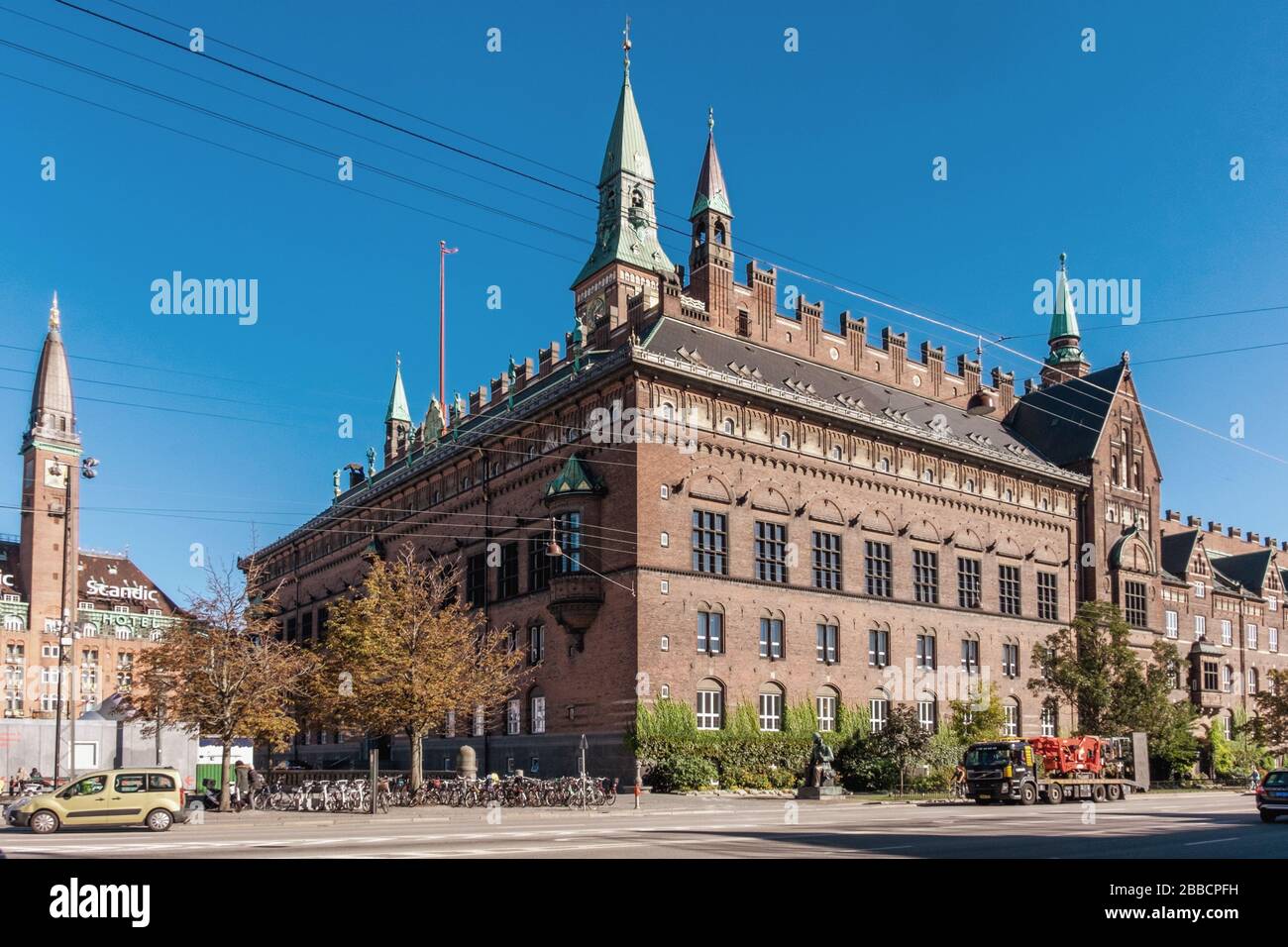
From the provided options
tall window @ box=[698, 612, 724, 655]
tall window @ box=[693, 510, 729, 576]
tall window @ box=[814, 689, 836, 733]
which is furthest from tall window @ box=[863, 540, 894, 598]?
tall window @ box=[698, 612, 724, 655]

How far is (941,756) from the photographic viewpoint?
53281 mm

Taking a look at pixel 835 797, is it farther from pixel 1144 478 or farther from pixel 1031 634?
pixel 1144 478

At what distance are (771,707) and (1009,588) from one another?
64.5ft

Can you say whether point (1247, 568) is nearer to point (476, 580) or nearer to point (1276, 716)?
point (1276, 716)

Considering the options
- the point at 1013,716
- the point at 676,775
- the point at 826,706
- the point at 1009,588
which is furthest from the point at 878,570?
the point at 676,775

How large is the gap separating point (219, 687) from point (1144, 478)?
55.7 meters

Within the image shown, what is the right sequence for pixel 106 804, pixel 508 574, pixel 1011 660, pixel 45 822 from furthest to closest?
pixel 1011 660 → pixel 508 574 → pixel 106 804 → pixel 45 822

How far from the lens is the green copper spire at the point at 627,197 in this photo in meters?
74.8

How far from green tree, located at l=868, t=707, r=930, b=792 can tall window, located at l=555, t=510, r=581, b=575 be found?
587 inches

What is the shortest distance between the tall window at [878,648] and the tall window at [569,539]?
15368mm

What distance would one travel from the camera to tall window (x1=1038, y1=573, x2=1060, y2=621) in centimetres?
6588

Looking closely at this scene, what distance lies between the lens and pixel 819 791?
1761 inches

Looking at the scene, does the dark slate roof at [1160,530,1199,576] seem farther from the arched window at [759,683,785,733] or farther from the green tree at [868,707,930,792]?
the arched window at [759,683,785,733]
